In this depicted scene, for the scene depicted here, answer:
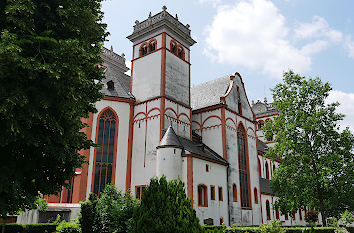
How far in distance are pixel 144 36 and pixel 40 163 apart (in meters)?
24.4

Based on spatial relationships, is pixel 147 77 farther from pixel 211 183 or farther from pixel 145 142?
pixel 211 183

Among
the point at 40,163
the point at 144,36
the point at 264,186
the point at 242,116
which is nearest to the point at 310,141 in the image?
the point at 242,116

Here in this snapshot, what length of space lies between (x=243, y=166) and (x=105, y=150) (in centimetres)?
1558

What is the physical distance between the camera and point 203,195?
2609 cm

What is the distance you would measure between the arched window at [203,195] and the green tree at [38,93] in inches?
615

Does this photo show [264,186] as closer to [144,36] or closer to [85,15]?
[144,36]

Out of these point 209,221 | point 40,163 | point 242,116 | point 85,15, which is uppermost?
point 242,116

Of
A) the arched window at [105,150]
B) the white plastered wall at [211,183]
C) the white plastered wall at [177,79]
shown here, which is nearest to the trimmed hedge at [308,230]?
the white plastered wall at [211,183]

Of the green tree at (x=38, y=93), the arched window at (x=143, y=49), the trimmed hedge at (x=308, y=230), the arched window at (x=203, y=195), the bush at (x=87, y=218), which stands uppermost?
the arched window at (x=143, y=49)

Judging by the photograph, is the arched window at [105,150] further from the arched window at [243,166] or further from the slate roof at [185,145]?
the arched window at [243,166]

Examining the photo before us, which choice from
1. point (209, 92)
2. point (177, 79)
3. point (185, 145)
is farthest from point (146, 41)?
point (185, 145)

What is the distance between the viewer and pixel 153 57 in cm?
3122

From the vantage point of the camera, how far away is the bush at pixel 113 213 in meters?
17.2

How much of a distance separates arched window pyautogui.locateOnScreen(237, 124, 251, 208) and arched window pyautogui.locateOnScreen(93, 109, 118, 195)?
555 inches
